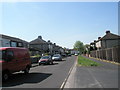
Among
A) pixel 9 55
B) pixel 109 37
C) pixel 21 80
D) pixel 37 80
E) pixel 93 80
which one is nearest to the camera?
pixel 93 80

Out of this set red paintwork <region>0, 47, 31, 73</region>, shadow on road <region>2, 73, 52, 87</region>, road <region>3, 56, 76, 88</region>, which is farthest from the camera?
red paintwork <region>0, 47, 31, 73</region>

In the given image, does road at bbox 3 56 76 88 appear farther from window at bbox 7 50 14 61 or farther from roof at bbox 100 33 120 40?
roof at bbox 100 33 120 40

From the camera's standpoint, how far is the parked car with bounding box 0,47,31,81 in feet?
38.8

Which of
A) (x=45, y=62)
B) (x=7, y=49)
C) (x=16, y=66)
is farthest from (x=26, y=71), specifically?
(x=45, y=62)

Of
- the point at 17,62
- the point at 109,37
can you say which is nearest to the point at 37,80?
the point at 17,62

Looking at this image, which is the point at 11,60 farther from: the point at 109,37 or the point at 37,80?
the point at 109,37

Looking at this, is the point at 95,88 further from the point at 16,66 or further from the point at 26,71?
the point at 26,71

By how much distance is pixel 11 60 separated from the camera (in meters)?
12.5

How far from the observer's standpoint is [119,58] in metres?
23.5

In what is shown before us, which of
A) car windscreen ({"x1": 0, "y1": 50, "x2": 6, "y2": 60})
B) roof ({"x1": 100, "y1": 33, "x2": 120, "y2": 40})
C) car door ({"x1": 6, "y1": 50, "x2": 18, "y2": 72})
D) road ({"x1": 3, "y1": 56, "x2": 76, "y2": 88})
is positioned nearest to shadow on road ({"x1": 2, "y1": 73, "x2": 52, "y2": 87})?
road ({"x1": 3, "y1": 56, "x2": 76, "y2": 88})

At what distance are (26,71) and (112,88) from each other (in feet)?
29.3

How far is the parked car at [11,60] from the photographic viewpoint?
38.8 feet

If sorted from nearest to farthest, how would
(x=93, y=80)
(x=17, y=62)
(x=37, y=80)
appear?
(x=93, y=80)
(x=37, y=80)
(x=17, y=62)

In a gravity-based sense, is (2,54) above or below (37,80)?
above
